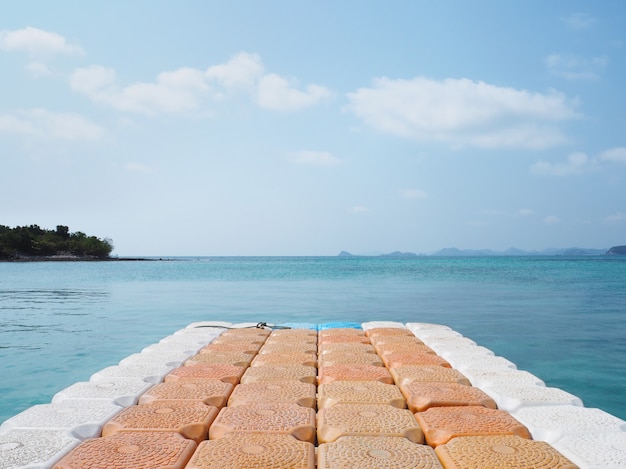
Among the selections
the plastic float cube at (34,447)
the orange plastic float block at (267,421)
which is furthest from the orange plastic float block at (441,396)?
the plastic float cube at (34,447)

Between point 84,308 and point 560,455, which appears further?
point 84,308

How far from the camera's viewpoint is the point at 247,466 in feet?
6.06

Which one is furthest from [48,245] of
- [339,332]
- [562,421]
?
[562,421]

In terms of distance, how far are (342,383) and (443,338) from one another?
2.03 meters

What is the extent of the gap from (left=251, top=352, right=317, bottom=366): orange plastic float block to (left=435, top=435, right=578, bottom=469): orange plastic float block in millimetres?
1688

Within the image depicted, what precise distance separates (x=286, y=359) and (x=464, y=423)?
5.43ft

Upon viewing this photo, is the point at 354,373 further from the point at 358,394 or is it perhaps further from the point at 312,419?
the point at 312,419

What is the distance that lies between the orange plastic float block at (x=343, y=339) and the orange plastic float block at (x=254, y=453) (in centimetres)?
240

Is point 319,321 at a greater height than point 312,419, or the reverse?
point 312,419

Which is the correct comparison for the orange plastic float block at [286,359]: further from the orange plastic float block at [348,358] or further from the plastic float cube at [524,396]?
the plastic float cube at [524,396]

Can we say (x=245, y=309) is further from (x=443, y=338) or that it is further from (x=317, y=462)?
(x=317, y=462)

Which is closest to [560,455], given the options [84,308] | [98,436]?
[98,436]

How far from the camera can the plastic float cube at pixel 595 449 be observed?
74.1 inches

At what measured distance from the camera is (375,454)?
1968 mm
